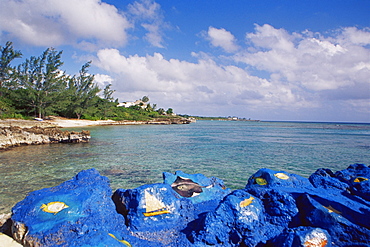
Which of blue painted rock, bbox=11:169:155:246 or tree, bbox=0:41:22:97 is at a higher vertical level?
tree, bbox=0:41:22:97

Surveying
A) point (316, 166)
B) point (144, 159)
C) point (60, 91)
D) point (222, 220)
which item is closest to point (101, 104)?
point (60, 91)

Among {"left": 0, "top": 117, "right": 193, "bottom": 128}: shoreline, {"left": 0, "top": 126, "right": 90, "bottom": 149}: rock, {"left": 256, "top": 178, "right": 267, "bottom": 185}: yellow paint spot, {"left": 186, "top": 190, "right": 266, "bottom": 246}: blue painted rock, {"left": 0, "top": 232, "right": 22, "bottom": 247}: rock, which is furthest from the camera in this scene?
{"left": 0, "top": 117, "right": 193, "bottom": 128}: shoreline

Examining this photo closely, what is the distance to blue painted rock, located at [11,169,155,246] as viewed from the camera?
338 cm

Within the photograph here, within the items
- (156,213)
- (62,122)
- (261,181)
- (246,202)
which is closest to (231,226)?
(246,202)

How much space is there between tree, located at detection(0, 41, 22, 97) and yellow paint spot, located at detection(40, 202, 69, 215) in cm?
5134

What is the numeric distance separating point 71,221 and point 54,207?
488 millimetres

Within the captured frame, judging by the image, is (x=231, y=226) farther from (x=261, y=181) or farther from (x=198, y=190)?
(x=261, y=181)

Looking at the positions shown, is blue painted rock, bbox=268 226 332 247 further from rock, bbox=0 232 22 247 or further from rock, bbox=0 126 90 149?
rock, bbox=0 126 90 149

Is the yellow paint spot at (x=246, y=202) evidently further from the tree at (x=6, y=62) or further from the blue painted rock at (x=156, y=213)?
the tree at (x=6, y=62)

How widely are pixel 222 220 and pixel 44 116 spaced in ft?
165

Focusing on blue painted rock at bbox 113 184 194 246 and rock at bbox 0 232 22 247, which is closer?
rock at bbox 0 232 22 247

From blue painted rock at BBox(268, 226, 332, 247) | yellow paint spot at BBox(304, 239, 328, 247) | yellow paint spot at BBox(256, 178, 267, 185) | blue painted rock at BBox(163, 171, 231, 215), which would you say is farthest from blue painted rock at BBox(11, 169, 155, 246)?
yellow paint spot at BBox(256, 178, 267, 185)

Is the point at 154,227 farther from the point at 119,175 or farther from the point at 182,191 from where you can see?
the point at 119,175

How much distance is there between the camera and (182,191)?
543cm
